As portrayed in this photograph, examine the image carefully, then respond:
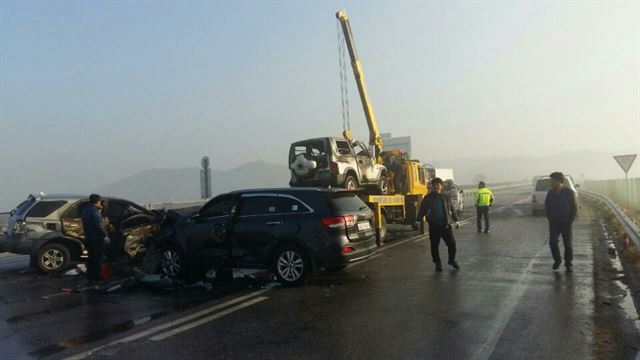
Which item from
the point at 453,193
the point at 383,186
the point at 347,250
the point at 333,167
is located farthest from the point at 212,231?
the point at 453,193

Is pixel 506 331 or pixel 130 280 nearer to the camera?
pixel 506 331

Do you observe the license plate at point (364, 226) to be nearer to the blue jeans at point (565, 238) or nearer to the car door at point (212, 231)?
the car door at point (212, 231)

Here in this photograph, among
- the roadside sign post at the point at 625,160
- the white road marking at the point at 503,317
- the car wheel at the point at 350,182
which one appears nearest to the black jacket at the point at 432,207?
the white road marking at the point at 503,317

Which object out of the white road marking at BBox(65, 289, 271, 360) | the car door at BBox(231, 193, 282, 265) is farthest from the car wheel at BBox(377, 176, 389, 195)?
the white road marking at BBox(65, 289, 271, 360)

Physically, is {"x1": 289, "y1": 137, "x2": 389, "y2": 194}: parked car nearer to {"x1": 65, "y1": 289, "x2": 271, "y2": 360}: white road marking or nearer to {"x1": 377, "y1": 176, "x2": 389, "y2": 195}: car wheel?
{"x1": 377, "y1": 176, "x2": 389, "y2": 195}: car wheel

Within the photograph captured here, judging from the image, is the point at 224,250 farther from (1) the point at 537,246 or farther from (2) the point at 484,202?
(2) the point at 484,202

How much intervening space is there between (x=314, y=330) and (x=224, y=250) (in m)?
3.53

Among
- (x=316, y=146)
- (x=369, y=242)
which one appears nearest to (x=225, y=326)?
(x=369, y=242)

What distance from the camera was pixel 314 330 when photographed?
5.79 metres

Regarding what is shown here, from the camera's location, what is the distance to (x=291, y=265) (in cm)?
836

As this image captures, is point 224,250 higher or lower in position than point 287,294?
higher

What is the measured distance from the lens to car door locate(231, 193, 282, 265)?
28.0 ft

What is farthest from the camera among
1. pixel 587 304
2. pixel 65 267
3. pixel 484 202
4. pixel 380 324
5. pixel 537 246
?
pixel 484 202

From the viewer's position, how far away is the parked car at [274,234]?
821 centimetres
